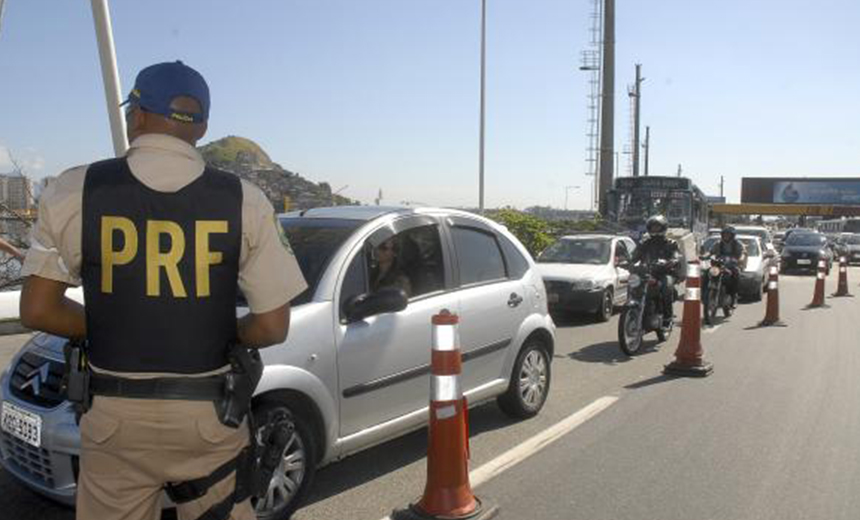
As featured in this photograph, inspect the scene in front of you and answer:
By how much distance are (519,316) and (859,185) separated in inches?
3314

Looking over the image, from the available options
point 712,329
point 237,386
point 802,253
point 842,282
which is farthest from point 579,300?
point 802,253

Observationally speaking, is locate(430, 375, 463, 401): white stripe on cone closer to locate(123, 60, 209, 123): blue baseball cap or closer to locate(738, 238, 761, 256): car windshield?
locate(123, 60, 209, 123): blue baseball cap

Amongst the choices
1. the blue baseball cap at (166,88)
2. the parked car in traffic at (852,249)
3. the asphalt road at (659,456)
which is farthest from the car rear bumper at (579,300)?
the parked car in traffic at (852,249)

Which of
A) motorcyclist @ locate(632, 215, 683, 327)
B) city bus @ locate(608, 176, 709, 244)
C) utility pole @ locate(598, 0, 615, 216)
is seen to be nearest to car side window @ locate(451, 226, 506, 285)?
motorcyclist @ locate(632, 215, 683, 327)

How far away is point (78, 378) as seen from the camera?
7.56 feet

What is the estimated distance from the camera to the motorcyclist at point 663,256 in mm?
10516

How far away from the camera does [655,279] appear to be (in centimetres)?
1037

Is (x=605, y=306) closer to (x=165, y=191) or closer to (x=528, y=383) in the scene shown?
(x=528, y=383)

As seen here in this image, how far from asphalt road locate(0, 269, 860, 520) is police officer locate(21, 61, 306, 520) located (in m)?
2.16

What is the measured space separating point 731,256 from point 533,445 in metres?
9.76

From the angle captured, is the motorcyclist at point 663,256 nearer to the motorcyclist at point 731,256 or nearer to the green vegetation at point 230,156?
the motorcyclist at point 731,256

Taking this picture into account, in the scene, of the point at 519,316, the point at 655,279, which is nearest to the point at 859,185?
the point at 655,279

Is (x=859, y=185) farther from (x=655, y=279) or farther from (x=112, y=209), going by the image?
(x=112, y=209)

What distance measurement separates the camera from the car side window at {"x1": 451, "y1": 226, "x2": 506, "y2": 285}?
5617mm
